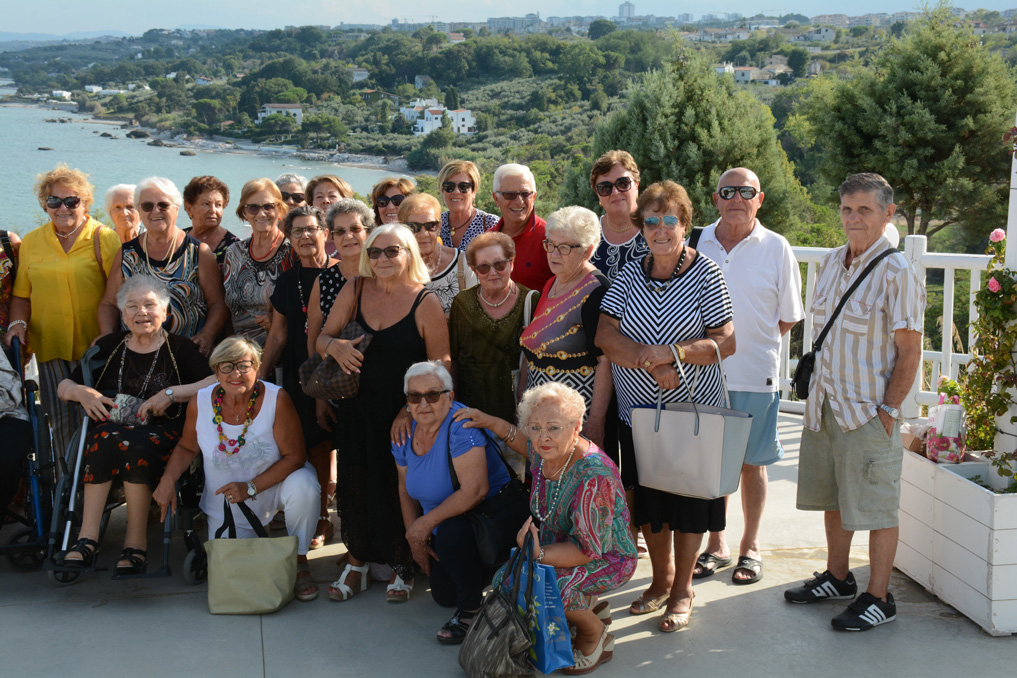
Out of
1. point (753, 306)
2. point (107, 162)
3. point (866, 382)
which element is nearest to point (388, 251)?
point (753, 306)

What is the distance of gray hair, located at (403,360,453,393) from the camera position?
3.20 m

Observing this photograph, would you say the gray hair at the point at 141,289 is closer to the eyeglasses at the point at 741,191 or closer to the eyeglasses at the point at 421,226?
the eyeglasses at the point at 421,226

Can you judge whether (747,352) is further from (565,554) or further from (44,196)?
(44,196)

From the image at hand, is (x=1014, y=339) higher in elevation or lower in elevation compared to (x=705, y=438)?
higher

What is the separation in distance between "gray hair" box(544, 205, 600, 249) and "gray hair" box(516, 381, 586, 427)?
0.66 metres

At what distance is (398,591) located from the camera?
137 inches

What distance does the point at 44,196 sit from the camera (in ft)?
13.7

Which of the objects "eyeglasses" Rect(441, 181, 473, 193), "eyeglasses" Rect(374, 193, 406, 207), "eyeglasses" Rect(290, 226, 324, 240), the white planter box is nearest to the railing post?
the white planter box

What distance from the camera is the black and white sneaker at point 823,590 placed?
11.1 ft

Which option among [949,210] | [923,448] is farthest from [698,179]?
[923,448]

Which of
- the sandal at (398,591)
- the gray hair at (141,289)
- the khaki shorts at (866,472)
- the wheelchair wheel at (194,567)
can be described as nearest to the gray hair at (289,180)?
the gray hair at (141,289)

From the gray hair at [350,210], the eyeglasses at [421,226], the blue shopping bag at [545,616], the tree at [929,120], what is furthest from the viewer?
the tree at [929,120]

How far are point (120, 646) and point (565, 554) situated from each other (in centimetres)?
171

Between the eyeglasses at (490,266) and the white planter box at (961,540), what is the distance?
6.08 ft
